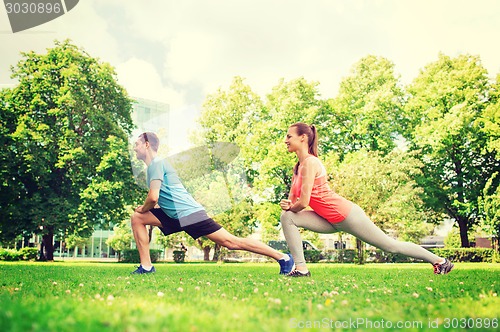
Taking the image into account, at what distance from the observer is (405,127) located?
3753 centimetres

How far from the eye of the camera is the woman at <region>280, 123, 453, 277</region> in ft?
22.8

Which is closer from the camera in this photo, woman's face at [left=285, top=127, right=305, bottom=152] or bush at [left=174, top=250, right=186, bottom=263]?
woman's face at [left=285, top=127, right=305, bottom=152]

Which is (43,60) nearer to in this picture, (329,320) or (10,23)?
(10,23)

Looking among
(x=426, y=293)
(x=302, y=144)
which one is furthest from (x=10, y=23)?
(x=426, y=293)

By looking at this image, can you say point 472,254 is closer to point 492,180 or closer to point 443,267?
point 492,180

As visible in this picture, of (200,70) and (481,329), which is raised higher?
(200,70)

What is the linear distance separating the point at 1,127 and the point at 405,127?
96.4 feet

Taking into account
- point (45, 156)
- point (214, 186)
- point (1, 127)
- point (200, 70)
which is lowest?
point (214, 186)

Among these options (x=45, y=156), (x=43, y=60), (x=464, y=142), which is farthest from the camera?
(x=464, y=142)

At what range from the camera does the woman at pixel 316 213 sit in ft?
22.8

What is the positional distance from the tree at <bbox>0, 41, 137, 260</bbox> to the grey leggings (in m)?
22.8

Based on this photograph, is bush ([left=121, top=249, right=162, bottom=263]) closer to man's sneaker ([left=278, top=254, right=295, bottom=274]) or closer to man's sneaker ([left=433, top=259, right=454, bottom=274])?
man's sneaker ([left=278, top=254, right=295, bottom=274])

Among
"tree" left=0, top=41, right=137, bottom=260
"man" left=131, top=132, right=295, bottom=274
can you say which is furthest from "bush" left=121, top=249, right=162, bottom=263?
"man" left=131, top=132, right=295, bottom=274

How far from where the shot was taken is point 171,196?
778cm
